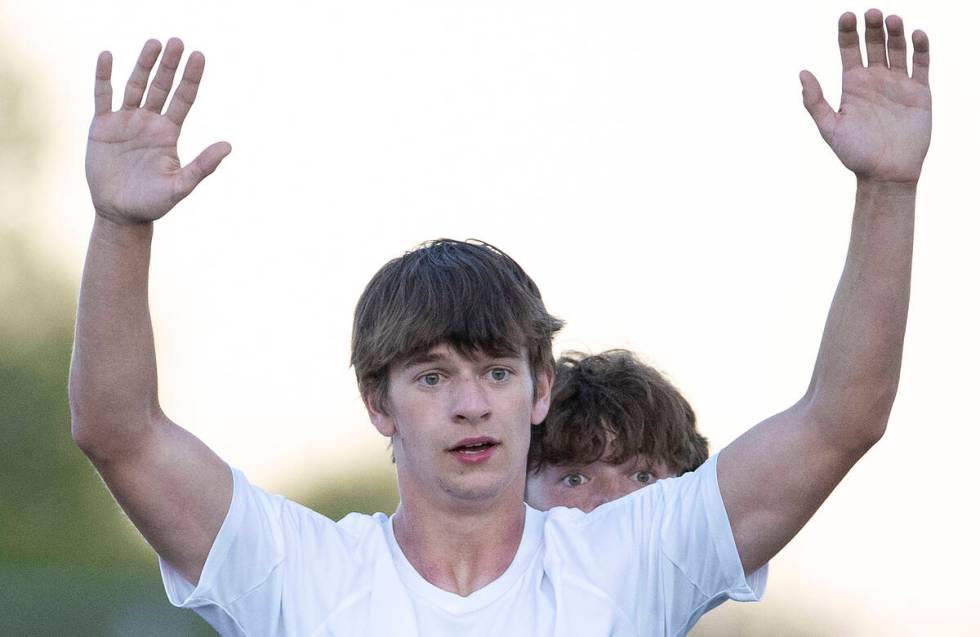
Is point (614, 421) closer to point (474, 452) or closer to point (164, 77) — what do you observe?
point (474, 452)

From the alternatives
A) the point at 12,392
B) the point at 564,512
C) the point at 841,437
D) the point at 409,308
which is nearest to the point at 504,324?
the point at 409,308

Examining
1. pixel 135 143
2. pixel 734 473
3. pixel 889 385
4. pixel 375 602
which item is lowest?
pixel 375 602

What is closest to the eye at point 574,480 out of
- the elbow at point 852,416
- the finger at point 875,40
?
the elbow at point 852,416

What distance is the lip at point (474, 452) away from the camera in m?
3.32

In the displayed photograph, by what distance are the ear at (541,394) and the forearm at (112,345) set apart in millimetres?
896

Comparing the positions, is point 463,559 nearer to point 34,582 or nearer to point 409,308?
point 409,308

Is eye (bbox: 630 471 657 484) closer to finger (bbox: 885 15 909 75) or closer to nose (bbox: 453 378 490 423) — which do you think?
nose (bbox: 453 378 490 423)

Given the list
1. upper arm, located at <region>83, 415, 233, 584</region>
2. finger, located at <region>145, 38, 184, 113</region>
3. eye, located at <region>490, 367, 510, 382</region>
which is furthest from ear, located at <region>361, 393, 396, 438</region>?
finger, located at <region>145, 38, 184, 113</region>

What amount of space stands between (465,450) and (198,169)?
83 centimetres

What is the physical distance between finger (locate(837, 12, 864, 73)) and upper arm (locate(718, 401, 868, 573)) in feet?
2.33

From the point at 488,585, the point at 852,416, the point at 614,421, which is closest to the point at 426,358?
the point at 488,585

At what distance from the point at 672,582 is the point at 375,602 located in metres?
0.63

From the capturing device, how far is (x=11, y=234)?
24.6m

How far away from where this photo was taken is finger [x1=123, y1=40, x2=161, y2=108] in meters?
3.18
